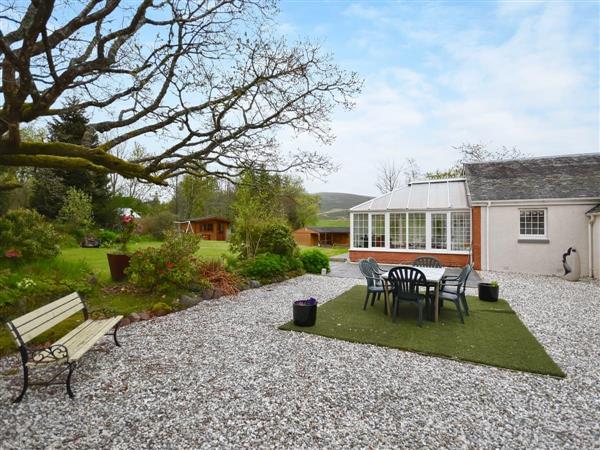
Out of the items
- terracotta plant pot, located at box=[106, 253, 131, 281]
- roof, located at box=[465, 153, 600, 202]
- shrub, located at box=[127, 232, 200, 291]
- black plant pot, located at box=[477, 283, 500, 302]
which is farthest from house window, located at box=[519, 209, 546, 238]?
terracotta plant pot, located at box=[106, 253, 131, 281]

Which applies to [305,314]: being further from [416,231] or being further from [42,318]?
[416,231]

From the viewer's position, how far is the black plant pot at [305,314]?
545cm

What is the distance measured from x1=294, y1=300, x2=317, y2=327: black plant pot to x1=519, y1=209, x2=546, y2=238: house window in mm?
10853

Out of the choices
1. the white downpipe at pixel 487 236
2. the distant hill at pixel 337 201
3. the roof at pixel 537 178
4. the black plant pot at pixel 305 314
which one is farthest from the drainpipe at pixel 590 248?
the distant hill at pixel 337 201

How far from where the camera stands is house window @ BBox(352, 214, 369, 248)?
1539 cm

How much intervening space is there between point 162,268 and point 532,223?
519 inches

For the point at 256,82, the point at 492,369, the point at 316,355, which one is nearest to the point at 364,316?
the point at 316,355

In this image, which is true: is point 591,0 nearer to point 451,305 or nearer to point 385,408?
point 451,305

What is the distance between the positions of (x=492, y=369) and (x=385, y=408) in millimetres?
1783

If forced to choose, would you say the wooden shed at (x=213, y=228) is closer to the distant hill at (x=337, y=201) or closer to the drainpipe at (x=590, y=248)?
the drainpipe at (x=590, y=248)

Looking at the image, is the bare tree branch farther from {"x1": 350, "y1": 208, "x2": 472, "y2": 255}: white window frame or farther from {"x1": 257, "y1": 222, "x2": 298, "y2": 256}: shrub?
{"x1": 350, "y1": 208, "x2": 472, "y2": 255}: white window frame

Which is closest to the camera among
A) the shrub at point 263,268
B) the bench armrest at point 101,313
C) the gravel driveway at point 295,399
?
the gravel driveway at point 295,399

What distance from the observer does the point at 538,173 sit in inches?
534

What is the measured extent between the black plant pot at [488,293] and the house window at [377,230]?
24.7 ft
